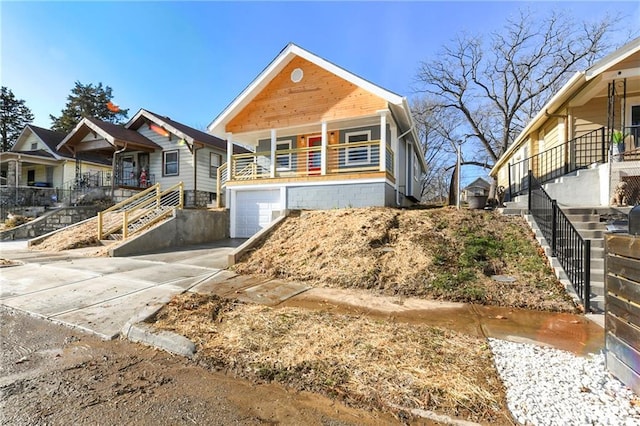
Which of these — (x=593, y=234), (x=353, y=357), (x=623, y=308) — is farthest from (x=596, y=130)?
(x=353, y=357)

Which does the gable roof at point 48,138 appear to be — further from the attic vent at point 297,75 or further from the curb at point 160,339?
the curb at point 160,339

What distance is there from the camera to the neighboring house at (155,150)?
17.7 m

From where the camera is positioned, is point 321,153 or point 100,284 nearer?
point 100,284

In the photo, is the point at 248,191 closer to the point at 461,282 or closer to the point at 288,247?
the point at 288,247

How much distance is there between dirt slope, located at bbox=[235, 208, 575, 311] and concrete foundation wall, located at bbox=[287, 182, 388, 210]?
1847mm

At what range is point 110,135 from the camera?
55.7ft

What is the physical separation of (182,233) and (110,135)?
999 cm

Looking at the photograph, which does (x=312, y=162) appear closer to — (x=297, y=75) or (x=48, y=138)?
(x=297, y=75)

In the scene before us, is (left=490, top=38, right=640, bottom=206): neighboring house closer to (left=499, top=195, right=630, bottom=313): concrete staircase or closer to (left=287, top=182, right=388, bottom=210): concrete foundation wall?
(left=499, top=195, right=630, bottom=313): concrete staircase

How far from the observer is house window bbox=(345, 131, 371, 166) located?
12027 millimetres

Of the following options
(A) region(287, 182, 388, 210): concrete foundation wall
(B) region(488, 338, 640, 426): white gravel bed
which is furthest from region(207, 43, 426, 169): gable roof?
(B) region(488, 338, 640, 426): white gravel bed

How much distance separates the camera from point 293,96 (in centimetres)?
1226

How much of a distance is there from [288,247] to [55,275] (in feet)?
15.9

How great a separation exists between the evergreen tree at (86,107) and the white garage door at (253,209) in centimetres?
3403
